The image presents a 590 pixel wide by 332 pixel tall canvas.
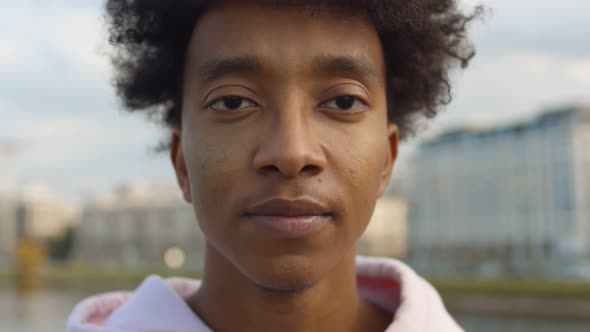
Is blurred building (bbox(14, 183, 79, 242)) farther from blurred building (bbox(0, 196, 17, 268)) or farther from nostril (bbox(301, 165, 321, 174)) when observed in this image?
nostril (bbox(301, 165, 321, 174))

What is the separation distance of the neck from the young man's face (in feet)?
0.27

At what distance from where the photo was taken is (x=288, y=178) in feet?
4.43

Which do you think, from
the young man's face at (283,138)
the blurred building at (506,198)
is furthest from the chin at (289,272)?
the blurred building at (506,198)

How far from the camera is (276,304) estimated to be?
4.91ft

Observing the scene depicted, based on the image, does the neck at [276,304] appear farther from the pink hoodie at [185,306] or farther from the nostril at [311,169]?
the nostril at [311,169]

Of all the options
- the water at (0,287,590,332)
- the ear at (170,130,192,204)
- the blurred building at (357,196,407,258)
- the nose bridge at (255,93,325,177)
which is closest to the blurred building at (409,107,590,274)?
the blurred building at (357,196,407,258)

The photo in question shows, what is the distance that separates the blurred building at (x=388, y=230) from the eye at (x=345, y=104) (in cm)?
5653

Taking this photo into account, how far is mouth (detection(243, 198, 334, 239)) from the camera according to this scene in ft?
4.43

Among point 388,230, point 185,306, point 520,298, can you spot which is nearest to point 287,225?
point 185,306

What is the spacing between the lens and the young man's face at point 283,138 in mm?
1364

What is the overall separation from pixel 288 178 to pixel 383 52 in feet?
1.31

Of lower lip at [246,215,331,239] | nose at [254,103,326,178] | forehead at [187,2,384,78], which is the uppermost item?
forehead at [187,2,384,78]

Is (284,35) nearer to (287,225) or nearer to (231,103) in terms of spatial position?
(231,103)

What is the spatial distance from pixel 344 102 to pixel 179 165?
387mm
